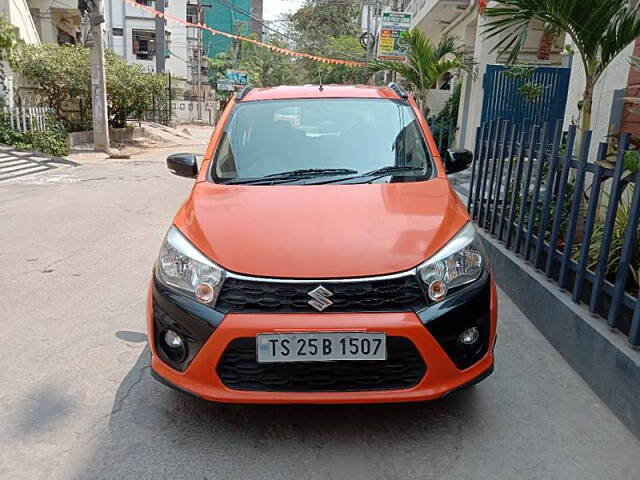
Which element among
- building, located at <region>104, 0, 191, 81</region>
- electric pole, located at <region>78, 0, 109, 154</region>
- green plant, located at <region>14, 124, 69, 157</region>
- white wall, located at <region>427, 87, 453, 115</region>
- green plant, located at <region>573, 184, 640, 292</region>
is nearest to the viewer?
green plant, located at <region>573, 184, 640, 292</region>

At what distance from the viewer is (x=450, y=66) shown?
12000 mm

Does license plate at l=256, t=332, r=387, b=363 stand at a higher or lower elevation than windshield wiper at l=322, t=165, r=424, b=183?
lower

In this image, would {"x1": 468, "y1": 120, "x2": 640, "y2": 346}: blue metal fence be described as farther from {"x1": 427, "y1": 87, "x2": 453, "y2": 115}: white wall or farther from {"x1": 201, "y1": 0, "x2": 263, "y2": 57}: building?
{"x1": 201, "y1": 0, "x2": 263, "y2": 57}: building

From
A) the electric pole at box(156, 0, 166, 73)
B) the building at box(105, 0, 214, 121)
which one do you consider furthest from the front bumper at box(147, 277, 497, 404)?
the electric pole at box(156, 0, 166, 73)

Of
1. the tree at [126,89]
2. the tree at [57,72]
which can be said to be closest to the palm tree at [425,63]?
the tree at [57,72]

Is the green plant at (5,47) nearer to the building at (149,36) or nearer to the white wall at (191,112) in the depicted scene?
the white wall at (191,112)

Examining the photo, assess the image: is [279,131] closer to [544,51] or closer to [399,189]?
[399,189]

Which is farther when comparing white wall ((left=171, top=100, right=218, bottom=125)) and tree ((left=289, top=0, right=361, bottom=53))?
tree ((left=289, top=0, right=361, bottom=53))

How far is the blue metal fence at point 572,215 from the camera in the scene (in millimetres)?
3152

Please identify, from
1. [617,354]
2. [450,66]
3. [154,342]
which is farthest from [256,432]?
[450,66]

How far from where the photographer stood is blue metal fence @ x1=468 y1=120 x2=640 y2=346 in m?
3.15

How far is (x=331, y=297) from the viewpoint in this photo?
8.30ft

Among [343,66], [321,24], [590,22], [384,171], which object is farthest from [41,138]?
[321,24]

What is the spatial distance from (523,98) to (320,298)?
10.1m
